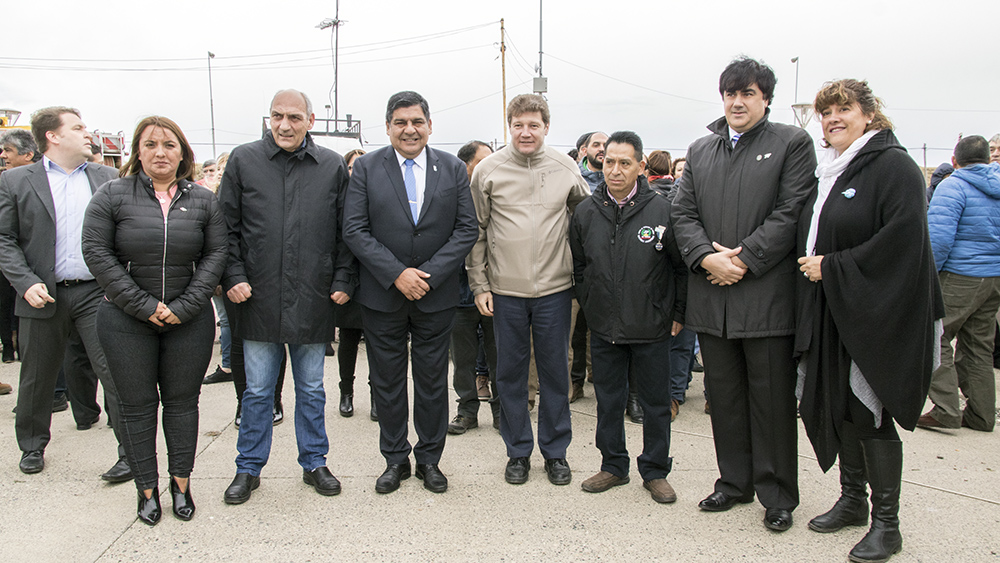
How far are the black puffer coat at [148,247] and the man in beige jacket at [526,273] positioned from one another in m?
1.51

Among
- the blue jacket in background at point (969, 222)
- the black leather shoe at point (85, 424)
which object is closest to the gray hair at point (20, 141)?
the black leather shoe at point (85, 424)

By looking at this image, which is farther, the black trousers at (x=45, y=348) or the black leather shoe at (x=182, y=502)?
the black trousers at (x=45, y=348)

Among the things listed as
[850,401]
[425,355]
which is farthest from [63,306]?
[850,401]

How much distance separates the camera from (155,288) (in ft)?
10.4

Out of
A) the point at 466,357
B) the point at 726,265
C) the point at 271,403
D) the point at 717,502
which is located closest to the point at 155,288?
the point at 271,403

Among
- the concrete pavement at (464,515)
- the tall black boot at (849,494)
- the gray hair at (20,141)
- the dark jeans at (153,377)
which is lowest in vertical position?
the concrete pavement at (464,515)

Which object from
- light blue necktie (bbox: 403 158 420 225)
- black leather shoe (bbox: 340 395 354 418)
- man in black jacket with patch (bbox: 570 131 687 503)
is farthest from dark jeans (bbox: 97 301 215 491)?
man in black jacket with patch (bbox: 570 131 687 503)

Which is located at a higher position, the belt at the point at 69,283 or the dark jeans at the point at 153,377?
the belt at the point at 69,283

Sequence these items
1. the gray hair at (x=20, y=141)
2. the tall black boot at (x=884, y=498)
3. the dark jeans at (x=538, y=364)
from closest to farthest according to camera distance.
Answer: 1. the tall black boot at (x=884, y=498)
2. the dark jeans at (x=538, y=364)
3. the gray hair at (x=20, y=141)

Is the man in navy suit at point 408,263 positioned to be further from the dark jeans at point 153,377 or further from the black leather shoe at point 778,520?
the black leather shoe at point 778,520

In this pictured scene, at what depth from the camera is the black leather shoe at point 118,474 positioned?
3.66 m

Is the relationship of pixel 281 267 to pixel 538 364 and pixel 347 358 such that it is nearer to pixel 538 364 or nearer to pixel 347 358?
pixel 538 364

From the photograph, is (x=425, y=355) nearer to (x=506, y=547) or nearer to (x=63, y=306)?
(x=506, y=547)

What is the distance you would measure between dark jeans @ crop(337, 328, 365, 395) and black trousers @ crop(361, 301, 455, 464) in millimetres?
1373
